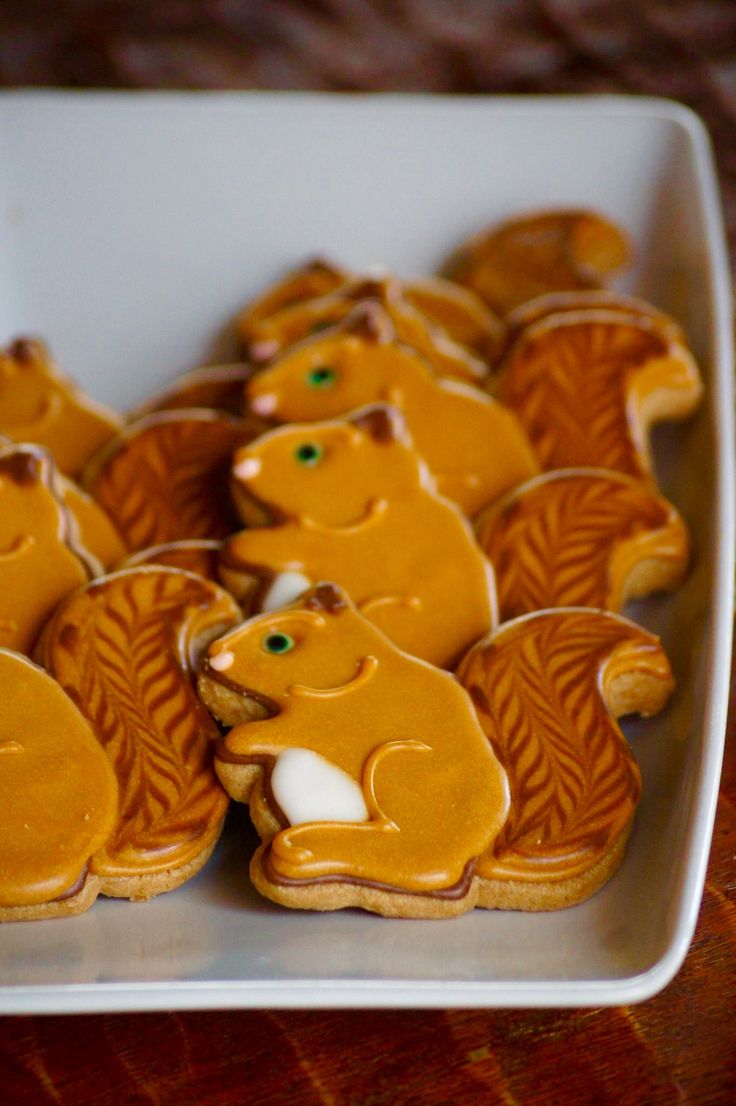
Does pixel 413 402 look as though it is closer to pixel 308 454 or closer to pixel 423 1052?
pixel 308 454

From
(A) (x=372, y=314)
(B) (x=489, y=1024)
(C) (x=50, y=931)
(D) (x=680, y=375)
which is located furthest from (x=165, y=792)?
(D) (x=680, y=375)

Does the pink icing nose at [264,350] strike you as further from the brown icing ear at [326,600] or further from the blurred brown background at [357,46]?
the blurred brown background at [357,46]

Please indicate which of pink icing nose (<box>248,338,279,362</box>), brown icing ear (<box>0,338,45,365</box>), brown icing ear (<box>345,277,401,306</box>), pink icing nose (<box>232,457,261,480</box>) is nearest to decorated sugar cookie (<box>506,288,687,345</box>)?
brown icing ear (<box>345,277,401,306</box>)

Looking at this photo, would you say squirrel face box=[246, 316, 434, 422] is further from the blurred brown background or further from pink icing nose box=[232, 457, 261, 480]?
the blurred brown background

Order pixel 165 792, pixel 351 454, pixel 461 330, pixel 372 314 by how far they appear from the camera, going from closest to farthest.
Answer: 1. pixel 165 792
2. pixel 351 454
3. pixel 372 314
4. pixel 461 330

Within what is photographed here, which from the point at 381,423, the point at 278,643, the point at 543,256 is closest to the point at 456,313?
the point at 543,256

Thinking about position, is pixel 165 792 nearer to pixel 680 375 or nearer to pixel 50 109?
pixel 680 375
